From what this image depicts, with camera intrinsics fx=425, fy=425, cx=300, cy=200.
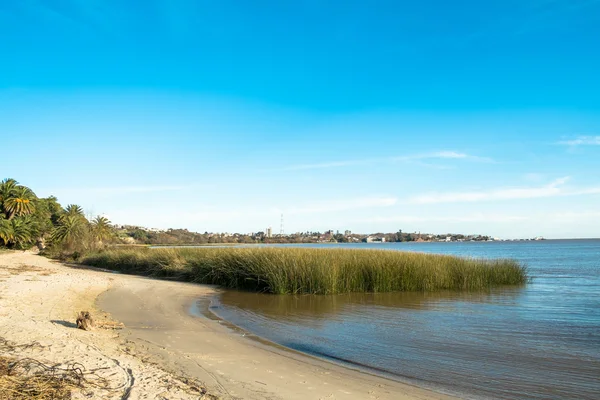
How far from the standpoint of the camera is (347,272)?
62.8ft

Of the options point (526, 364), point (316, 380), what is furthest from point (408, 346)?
point (316, 380)

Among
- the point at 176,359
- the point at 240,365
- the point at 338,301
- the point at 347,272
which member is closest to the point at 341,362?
the point at 240,365

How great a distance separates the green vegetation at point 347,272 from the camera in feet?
60.6

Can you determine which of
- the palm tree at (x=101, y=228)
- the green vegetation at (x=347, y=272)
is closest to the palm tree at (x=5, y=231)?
the palm tree at (x=101, y=228)

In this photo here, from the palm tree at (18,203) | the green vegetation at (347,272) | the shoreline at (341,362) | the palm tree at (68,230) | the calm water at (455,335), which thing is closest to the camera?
the shoreline at (341,362)

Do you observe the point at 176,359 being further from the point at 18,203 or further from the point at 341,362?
the point at 18,203

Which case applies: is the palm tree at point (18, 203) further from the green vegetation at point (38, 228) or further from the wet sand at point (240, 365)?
the wet sand at point (240, 365)

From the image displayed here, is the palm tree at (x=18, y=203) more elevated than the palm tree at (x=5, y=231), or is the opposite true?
the palm tree at (x=18, y=203)

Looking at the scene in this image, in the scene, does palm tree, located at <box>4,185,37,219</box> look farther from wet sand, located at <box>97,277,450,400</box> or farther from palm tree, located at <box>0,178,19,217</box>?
wet sand, located at <box>97,277,450,400</box>

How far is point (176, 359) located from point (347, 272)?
41.3ft

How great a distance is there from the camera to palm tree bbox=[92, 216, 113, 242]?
50.4 metres

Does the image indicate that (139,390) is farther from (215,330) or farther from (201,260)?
(201,260)

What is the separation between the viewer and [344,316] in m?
13.1

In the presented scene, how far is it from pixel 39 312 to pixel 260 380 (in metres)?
7.57
